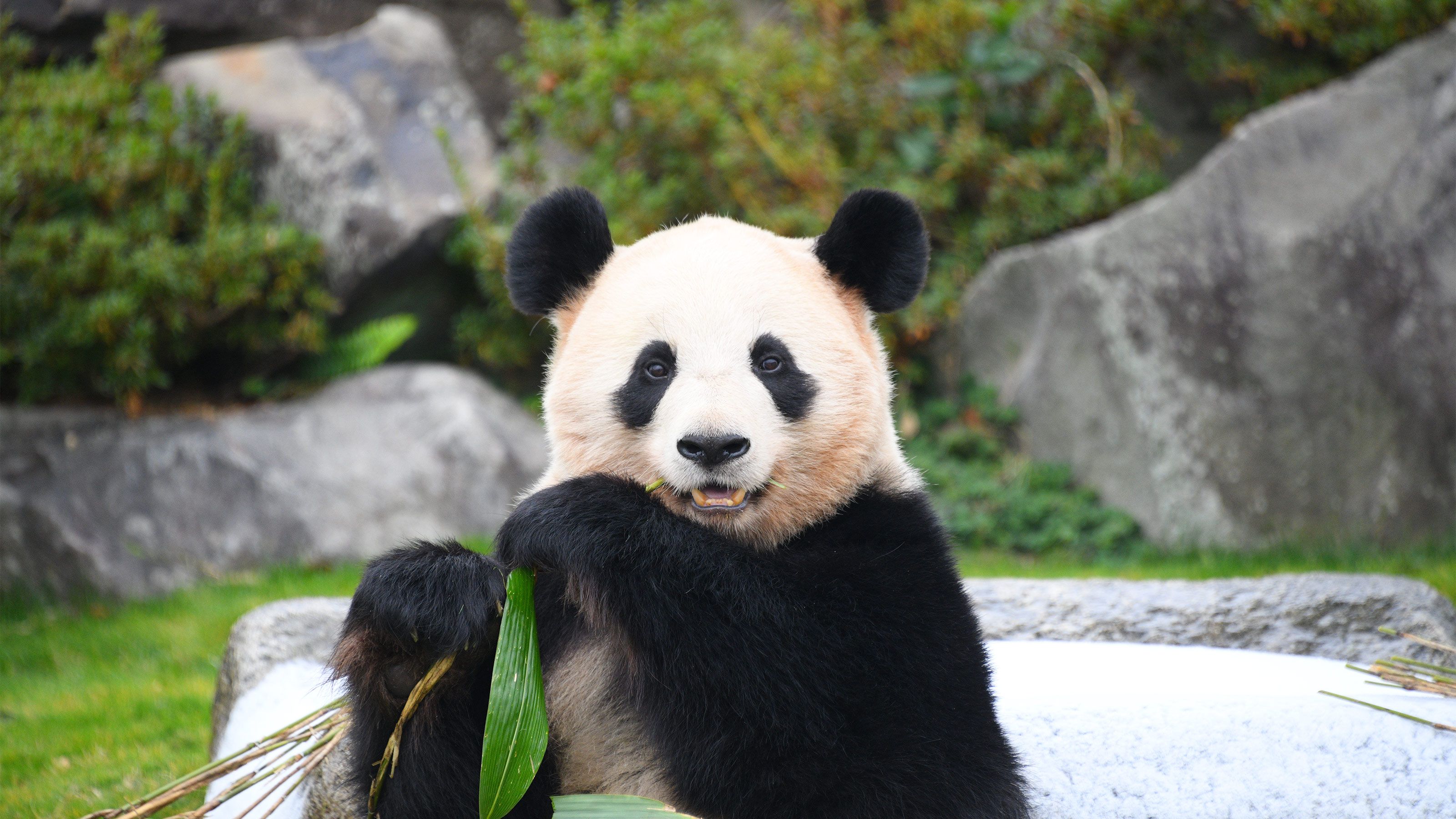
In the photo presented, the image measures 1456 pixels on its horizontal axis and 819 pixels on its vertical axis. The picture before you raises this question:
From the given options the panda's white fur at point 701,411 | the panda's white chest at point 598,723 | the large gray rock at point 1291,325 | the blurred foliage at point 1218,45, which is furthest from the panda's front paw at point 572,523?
the blurred foliage at point 1218,45

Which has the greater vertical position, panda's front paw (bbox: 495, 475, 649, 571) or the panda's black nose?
the panda's black nose

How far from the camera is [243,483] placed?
21.5 ft

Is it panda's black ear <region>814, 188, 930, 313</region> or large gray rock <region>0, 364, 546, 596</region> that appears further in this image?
large gray rock <region>0, 364, 546, 596</region>

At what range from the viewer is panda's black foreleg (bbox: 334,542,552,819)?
2217 mm

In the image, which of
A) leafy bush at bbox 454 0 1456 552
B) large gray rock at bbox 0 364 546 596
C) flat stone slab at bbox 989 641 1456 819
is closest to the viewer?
flat stone slab at bbox 989 641 1456 819

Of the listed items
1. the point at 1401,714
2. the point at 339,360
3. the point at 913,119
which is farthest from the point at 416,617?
the point at 913,119

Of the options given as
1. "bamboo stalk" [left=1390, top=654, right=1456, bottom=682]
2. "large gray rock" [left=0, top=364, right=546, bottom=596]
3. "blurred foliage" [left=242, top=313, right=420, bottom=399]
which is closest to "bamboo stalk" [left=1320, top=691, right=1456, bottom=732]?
"bamboo stalk" [left=1390, top=654, right=1456, bottom=682]

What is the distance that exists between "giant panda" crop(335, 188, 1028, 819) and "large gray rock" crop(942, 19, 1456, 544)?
4.17 metres

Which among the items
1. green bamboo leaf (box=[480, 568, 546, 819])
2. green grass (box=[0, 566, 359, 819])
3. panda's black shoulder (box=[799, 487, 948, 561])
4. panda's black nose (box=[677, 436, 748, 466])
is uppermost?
panda's black nose (box=[677, 436, 748, 466])

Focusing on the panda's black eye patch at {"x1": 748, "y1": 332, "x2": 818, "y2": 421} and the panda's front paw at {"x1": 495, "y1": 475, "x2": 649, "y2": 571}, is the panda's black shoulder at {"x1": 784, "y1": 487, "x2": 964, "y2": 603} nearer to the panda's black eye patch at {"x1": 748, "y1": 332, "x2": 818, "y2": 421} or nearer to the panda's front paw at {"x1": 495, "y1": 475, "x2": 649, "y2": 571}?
the panda's black eye patch at {"x1": 748, "y1": 332, "x2": 818, "y2": 421}

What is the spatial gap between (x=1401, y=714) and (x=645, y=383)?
6.58 feet

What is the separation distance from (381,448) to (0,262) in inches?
89.2

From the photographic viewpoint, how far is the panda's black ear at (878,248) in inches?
106

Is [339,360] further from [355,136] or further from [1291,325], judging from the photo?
[1291,325]
